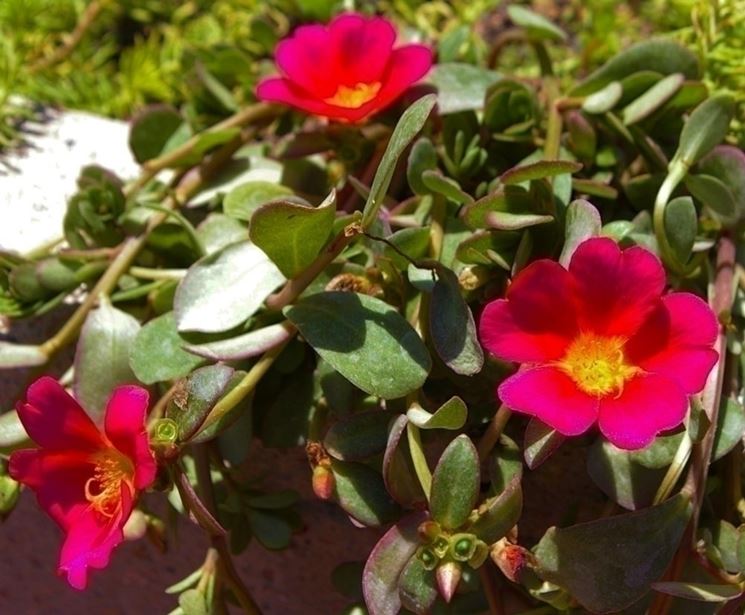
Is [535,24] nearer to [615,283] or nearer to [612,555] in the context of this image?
[615,283]

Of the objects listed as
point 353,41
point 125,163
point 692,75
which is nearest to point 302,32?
point 353,41

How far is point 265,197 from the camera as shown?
1161 mm

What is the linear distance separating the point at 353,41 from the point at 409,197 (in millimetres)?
195

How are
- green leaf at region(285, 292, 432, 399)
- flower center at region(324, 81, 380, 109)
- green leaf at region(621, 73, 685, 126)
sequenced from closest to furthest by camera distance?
green leaf at region(285, 292, 432, 399) < green leaf at region(621, 73, 685, 126) < flower center at region(324, 81, 380, 109)

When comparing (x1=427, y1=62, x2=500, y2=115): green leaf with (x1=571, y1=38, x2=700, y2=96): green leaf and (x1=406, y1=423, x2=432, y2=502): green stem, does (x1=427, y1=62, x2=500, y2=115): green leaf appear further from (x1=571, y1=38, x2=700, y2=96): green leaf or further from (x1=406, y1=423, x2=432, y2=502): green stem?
(x1=406, y1=423, x2=432, y2=502): green stem

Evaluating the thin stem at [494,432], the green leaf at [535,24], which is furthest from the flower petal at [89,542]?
the green leaf at [535,24]

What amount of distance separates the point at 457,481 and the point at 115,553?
0.61m

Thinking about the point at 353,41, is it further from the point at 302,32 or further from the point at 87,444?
the point at 87,444

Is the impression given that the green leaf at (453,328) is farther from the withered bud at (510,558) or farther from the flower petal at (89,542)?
the flower petal at (89,542)

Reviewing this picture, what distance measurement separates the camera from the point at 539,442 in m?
0.87

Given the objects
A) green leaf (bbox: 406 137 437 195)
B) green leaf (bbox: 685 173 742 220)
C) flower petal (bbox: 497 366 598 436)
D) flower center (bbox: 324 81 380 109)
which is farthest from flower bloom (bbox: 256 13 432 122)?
flower petal (bbox: 497 366 598 436)

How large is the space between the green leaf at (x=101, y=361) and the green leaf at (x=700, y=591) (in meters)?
0.55

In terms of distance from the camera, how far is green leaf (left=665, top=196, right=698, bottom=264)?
101cm

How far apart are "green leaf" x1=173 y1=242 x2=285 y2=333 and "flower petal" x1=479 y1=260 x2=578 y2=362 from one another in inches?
8.9
